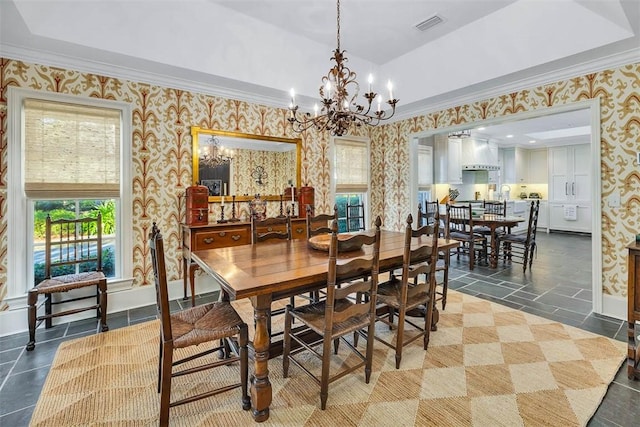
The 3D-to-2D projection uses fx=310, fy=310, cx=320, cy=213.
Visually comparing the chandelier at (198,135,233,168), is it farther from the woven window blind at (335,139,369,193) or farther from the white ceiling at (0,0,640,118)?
the woven window blind at (335,139,369,193)

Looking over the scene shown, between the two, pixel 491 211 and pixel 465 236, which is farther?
pixel 491 211

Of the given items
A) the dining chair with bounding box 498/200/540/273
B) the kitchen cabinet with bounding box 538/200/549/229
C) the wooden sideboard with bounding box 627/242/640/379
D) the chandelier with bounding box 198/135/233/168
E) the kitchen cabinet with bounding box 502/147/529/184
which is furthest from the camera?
the kitchen cabinet with bounding box 502/147/529/184

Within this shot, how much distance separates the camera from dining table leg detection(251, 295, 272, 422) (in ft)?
5.72

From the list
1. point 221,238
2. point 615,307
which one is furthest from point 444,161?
point 221,238

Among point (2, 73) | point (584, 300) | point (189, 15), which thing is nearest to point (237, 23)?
point (189, 15)

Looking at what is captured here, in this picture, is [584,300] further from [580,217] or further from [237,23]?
[580,217]

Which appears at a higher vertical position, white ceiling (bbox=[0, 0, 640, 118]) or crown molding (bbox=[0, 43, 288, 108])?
white ceiling (bbox=[0, 0, 640, 118])

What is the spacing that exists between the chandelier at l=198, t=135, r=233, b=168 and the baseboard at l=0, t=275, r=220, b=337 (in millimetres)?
1434

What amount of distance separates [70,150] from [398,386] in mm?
3583

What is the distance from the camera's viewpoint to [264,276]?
1.82 meters

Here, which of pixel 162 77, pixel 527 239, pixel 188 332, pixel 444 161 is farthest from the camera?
pixel 444 161

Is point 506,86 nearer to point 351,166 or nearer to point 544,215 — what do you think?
point 351,166

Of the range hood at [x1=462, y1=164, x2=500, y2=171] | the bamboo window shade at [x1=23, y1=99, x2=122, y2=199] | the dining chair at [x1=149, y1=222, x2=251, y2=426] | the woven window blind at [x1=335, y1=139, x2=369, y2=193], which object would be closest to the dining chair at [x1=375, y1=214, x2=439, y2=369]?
the dining chair at [x1=149, y1=222, x2=251, y2=426]

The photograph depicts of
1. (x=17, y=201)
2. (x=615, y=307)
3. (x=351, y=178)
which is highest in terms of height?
(x=351, y=178)
